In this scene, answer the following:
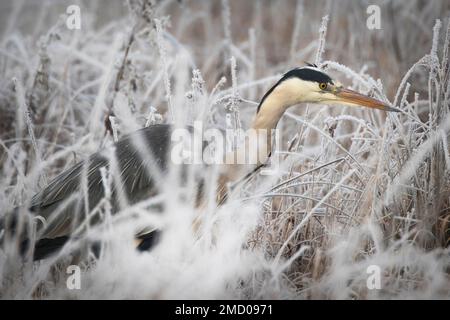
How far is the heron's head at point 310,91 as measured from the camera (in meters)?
2.94

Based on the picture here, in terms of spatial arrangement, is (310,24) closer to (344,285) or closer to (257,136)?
(257,136)

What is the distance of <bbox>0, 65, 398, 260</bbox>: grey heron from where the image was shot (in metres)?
2.91

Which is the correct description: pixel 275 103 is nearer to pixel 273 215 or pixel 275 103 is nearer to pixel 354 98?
pixel 354 98

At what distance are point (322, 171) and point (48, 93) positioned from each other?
190 centimetres

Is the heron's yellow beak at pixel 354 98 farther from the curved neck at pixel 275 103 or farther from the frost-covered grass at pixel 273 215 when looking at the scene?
the curved neck at pixel 275 103

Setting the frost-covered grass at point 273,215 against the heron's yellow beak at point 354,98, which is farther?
the heron's yellow beak at point 354,98

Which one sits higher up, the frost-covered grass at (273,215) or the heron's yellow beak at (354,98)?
the heron's yellow beak at (354,98)

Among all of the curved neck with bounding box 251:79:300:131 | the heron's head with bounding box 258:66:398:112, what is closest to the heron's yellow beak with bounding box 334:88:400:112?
the heron's head with bounding box 258:66:398:112

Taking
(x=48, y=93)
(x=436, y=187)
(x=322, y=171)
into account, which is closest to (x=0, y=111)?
(x=48, y=93)

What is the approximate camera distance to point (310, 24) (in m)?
6.43

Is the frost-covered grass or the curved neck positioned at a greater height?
the curved neck

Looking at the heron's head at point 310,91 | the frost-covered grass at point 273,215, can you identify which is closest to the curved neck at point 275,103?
the heron's head at point 310,91

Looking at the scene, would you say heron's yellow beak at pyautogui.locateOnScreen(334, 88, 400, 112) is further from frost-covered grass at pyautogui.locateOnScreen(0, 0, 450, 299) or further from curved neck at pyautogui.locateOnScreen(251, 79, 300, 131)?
curved neck at pyautogui.locateOnScreen(251, 79, 300, 131)
